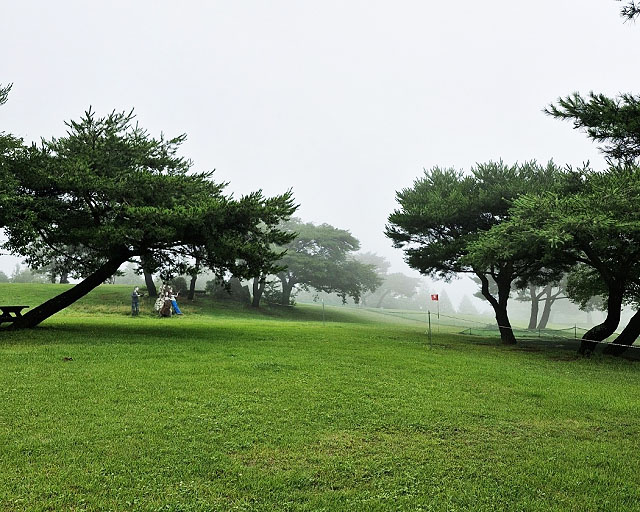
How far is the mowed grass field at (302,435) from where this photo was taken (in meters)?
3.74

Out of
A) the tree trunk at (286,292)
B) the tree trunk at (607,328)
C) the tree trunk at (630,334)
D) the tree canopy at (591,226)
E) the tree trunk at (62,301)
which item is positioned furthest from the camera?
the tree trunk at (286,292)

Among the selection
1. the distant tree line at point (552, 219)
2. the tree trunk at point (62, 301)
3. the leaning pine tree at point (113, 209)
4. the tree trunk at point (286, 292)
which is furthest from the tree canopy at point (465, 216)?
the tree trunk at point (286, 292)

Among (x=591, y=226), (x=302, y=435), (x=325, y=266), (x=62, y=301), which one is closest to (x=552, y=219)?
(x=591, y=226)

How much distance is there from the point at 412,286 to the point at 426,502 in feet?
372

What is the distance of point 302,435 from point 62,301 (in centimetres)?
1353

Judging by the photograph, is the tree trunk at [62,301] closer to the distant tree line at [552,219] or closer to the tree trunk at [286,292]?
the distant tree line at [552,219]

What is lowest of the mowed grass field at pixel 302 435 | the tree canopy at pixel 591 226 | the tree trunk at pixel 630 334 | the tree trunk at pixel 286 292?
the mowed grass field at pixel 302 435

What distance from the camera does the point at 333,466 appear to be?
432 centimetres

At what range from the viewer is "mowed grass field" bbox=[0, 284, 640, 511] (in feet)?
12.3

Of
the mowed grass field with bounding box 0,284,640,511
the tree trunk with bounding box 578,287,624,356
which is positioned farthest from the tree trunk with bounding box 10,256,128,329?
the tree trunk with bounding box 578,287,624,356

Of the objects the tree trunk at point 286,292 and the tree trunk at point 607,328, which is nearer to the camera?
the tree trunk at point 607,328

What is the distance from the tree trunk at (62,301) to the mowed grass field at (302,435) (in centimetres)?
482

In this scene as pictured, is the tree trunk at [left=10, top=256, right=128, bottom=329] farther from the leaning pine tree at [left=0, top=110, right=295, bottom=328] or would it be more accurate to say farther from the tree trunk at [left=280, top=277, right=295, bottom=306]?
the tree trunk at [left=280, top=277, right=295, bottom=306]

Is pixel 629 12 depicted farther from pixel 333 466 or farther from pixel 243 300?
pixel 243 300
